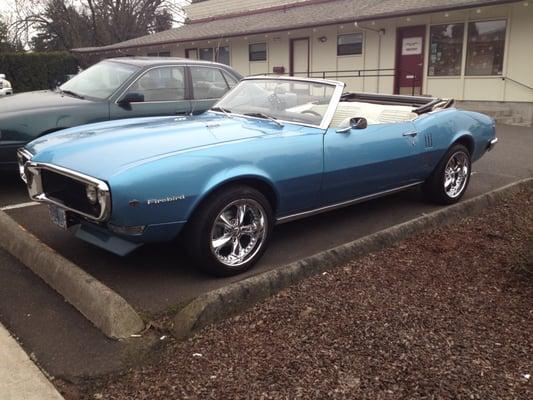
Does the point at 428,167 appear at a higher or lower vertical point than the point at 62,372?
higher

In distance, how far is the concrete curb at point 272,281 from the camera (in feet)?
10.2

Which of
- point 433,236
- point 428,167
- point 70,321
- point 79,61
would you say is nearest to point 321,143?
point 433,236

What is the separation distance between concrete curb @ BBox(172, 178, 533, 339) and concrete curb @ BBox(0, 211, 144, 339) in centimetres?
31

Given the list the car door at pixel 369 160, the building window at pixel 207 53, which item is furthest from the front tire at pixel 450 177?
the building window at pixel 207 53

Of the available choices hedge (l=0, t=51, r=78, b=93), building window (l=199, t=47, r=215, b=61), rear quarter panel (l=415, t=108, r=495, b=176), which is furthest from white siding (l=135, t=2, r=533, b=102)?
hedge (l=0, t=51, r=78, b=93)

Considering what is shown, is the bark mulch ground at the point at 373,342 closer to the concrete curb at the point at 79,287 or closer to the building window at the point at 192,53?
the concrete curb at the point at 79,287

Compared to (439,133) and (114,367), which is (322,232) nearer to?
(439,133)

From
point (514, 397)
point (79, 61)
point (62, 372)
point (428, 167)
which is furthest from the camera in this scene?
point (79, 61)

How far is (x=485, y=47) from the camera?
14.6 m

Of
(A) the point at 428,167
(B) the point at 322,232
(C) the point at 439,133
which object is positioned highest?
(C) the point at 439,133

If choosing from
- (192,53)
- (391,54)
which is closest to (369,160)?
(391,54)

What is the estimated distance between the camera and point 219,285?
3.72 metres

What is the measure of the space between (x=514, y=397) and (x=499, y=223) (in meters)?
2.81

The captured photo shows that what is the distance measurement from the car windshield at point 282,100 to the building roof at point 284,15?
34.3ft
